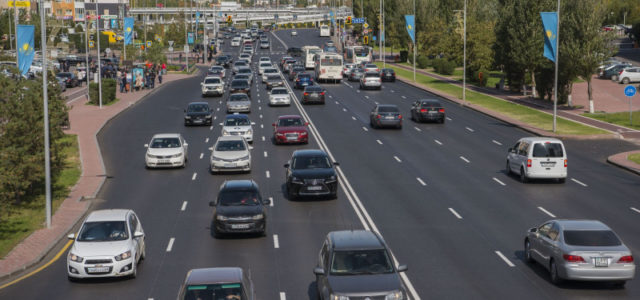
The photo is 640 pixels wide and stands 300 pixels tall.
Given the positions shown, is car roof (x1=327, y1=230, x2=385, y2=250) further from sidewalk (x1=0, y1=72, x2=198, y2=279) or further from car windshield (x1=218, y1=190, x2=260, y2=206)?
sidewalk (x1=0, y1=72, x2=198, y2=279)

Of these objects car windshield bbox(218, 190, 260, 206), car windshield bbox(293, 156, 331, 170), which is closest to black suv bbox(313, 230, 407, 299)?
car windshield bbox(218, 190, 260, 206)

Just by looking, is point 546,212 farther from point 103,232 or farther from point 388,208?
point 103,232

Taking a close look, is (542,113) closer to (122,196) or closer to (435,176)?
(435,176)

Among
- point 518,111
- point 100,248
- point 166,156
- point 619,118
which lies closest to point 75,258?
point 100,248

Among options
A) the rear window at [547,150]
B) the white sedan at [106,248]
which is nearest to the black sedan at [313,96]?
the rear window at [547,150]

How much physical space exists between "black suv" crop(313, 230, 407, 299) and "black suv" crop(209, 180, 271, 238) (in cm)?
683

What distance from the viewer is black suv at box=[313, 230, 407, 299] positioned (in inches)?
586

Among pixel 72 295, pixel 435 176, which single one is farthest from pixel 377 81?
pixel 72 295

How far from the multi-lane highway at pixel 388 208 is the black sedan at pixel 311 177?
549 mm

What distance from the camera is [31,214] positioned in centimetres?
2883

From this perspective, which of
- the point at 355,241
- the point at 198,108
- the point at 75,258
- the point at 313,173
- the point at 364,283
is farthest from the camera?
the point at 198,108

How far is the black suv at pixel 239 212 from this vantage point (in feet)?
77.1

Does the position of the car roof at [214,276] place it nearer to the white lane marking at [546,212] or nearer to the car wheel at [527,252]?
the car wheel at [527,252]

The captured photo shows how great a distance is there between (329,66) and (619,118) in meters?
32.9
